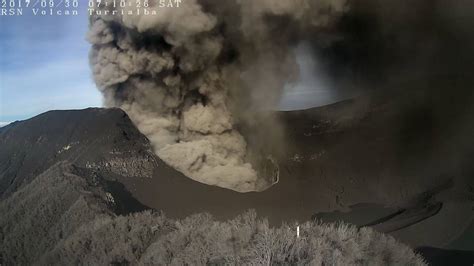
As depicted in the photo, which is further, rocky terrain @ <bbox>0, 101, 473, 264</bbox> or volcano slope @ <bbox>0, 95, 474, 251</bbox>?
volcano slope @ <bbox>0, 95, 474, 251</bbox>

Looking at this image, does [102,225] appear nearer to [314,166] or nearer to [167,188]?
[167,188]

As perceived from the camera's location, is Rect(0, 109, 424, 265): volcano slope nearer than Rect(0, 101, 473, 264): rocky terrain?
Yes

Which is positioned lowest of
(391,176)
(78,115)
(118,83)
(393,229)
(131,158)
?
(393,229)

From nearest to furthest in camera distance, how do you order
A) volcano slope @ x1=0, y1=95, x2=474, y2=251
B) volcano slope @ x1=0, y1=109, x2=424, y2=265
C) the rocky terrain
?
1. volcano slope @ x1=0, y1=109, x2=424, y2=265
2. the rocky terrain
3. volcano slope @ x1=0, y1=95, x2=474, y2=251

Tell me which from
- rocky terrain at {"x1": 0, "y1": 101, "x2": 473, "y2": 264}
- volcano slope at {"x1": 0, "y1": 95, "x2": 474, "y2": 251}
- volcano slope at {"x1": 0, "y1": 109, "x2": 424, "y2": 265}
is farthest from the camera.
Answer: volcano slope at {"x1": 0, "y1": 95, "x2": 474, "y2": 251}

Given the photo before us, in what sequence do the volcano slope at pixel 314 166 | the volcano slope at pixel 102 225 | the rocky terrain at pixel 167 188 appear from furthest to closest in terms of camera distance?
the volcano slope at pixel 314 166 → the rocky terrain at pixel 167 188 → the volcano slope at pixel 102 225

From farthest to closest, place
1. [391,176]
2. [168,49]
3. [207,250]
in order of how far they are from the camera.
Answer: [168,49], [391,176], [207,250]

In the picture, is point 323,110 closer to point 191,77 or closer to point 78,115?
point 191,77

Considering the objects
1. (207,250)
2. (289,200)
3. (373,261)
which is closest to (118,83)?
(289,200)
